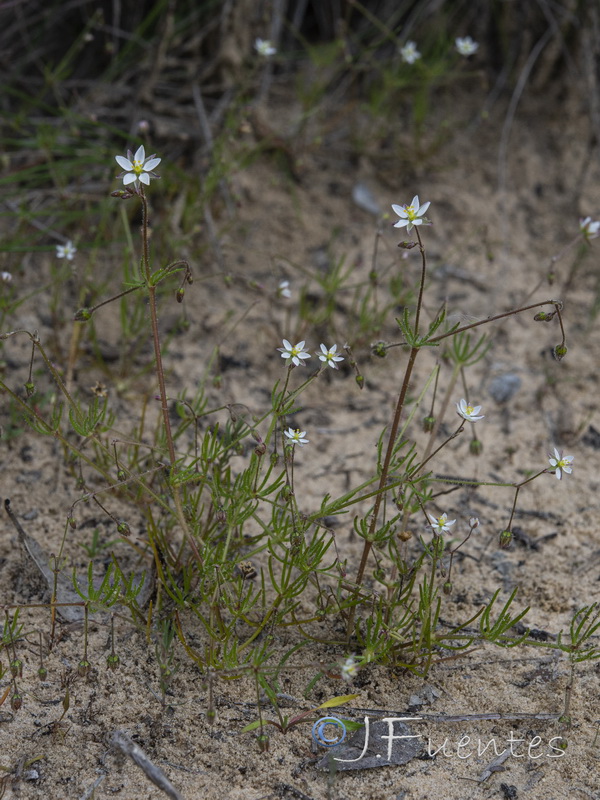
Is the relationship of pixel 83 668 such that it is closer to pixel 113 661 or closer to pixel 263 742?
pixel 113 661

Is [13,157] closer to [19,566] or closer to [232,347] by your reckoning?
[232,347]

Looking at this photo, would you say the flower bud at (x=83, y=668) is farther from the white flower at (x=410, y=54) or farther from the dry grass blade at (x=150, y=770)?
the white flower at (x=410, y=54)

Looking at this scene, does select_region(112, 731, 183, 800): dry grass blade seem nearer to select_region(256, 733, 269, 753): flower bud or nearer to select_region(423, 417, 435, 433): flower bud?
select_region(256, 733, 269, 753): flower bud

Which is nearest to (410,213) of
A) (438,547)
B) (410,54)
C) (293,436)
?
(293,436)

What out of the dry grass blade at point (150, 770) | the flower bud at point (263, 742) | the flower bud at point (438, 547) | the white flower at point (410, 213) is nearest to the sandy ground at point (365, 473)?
the flower bud at point (263, 742)

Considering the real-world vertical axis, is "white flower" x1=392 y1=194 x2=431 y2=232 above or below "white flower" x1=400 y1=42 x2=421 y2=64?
below

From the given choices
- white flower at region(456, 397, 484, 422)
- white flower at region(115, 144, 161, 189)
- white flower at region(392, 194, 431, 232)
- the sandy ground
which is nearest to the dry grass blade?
the sandy ground

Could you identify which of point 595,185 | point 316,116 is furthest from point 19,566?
point 595,185

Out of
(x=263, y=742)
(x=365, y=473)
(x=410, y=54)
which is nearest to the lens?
(x=263, y=742)

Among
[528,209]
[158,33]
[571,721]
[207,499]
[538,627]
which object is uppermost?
[158,33]
